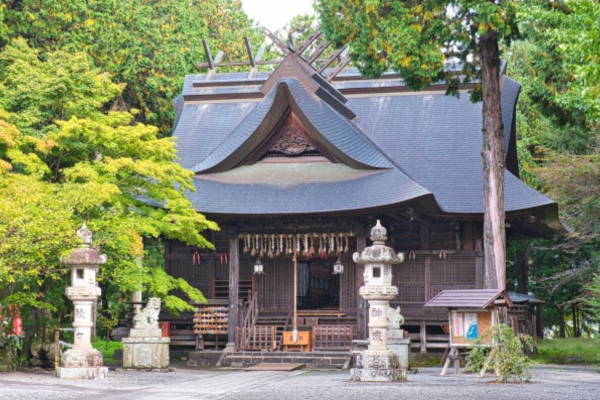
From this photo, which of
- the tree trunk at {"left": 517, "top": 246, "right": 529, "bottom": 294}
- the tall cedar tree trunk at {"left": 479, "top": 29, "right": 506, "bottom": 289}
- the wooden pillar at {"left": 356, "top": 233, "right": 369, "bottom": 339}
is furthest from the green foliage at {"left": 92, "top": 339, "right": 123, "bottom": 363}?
the tree trunk at {"left": 517, "top": 246, "right": 529, "bottom": 294}

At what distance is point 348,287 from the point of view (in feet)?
82.7

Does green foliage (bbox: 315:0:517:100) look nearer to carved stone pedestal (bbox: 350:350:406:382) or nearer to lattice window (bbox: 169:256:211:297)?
carved stone pedestal (bbox: 350:350:406:382)

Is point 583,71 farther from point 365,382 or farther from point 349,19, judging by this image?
point 349,19

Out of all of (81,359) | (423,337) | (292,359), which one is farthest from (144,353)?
(423,337)

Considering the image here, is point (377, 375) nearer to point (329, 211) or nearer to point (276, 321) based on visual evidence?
point (329, 211)

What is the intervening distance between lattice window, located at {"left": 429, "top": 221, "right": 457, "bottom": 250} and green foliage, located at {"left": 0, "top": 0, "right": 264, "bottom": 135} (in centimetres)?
1089

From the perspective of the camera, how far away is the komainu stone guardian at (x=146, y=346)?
822 inches

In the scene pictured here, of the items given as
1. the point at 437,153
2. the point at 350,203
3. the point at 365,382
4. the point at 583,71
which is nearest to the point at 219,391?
the point at 365,382

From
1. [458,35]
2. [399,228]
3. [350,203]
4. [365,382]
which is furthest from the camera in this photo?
[399,228]

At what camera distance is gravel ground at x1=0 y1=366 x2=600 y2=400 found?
13.8m

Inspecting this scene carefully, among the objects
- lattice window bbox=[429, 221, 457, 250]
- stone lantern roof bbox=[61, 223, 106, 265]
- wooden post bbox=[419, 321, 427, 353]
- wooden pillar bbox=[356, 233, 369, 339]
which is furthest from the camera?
lattice window bbox=[429, 221, 457, 250]

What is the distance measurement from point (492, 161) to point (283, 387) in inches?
291

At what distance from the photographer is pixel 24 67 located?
21047 millimetres

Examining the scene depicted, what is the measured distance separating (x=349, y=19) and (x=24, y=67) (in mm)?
7291
